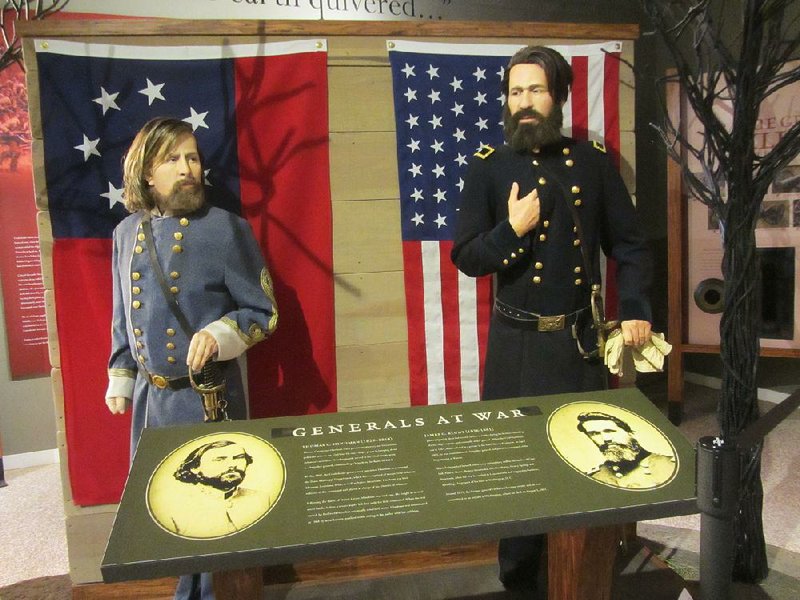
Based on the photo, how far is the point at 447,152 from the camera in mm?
2398

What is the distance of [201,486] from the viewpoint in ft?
4.03

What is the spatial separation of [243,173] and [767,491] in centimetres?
277

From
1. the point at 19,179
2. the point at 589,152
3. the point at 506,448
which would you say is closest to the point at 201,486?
the point at 506,448

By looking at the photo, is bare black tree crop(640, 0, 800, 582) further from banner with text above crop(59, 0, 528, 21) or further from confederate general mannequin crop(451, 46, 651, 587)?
banner with text above crop(59, 0, 528, 21)

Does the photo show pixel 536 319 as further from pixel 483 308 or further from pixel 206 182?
pixel 206 182

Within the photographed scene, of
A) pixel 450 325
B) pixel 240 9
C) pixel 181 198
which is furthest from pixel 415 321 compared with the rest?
pixel 240 9

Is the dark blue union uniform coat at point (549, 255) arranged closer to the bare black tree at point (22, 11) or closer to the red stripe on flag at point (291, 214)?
the red stripe on flag at point (291, 214)

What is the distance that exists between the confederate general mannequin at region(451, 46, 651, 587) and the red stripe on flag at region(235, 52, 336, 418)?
60 centimetres

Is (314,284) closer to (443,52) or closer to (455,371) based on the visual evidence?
(455,371)

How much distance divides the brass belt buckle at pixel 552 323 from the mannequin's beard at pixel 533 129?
523mm

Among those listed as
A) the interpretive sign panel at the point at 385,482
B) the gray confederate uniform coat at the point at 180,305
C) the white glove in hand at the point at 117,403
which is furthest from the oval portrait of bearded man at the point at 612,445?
the white glove in hand at the point at 117,403

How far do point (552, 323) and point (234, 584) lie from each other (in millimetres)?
1156

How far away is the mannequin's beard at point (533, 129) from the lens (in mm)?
1911

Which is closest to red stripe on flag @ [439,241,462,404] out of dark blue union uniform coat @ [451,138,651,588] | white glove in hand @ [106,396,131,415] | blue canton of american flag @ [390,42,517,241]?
blue canton of american flag @ [390,42,517,241]
